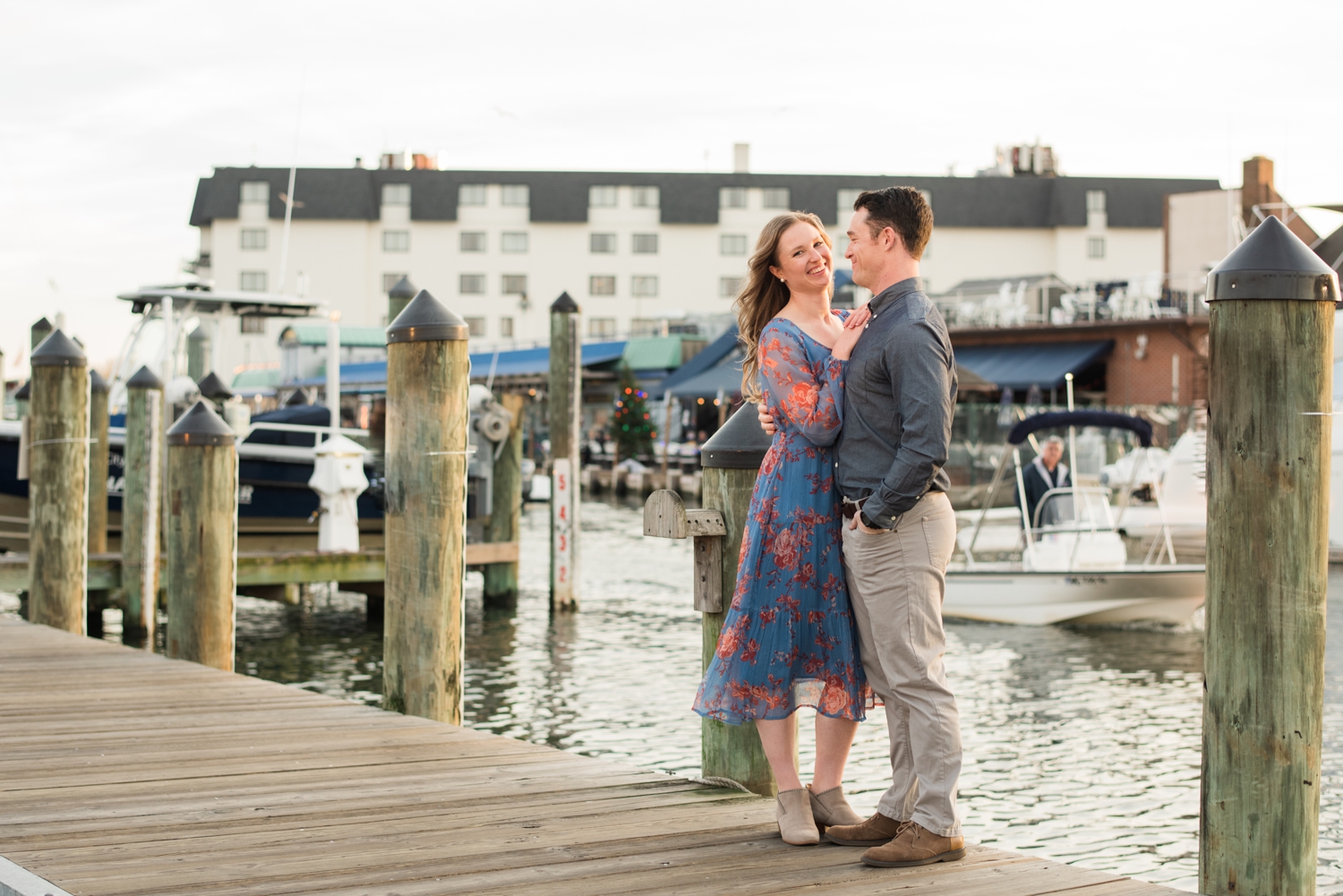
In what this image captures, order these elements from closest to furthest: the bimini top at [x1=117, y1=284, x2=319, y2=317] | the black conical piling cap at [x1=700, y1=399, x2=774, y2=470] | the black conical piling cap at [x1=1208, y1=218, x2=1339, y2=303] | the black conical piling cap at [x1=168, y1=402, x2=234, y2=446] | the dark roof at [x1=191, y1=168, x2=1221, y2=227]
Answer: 1. the black conical piling cap at [x1=1208, y1=218, x2=1339, y2=303]
2. the black conical piling cap at [x1=700, y1=399, x2=774, y2=470]
3. the black conical piling cap at [x1=168, y1=402, x2=234, y2=446]
4. the bimini top at [x1=117, y1=284, x2=319, y2=317]
5. the dark roof at [x1=191, y1=168, x2=1221, y2=227]

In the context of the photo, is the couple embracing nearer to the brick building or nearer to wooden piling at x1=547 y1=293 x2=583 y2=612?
wooden piling at x1=547 y1=293 x2=583 y2=612

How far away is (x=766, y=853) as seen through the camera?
12.4 ft

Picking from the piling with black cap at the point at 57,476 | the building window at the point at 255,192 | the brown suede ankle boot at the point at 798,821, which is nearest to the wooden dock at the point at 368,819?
the brown suede ankle boot at the point at 798,821

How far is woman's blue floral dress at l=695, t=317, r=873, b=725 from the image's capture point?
12.5 ft

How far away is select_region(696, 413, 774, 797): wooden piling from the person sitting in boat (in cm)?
972

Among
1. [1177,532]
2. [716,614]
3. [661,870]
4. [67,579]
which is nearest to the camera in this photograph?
[661,870]

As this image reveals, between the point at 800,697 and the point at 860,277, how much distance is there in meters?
1.13

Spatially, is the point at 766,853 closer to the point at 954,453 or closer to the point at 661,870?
the point at 661,870

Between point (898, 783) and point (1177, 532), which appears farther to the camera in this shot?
point (1177, 532)

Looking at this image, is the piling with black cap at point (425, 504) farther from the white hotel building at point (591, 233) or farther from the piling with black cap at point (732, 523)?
the white hotel building at point (591, 233)

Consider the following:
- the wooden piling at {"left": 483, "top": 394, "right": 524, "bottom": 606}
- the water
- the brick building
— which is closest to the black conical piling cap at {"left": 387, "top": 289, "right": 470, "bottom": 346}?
the water

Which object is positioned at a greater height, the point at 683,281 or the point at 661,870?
the point at 683,281

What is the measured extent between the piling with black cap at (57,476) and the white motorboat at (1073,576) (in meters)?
7.71

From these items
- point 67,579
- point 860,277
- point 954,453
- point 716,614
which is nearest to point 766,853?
point 716,614
